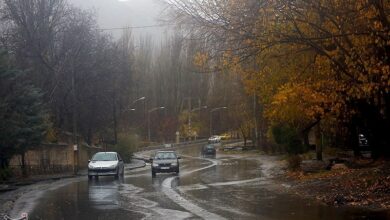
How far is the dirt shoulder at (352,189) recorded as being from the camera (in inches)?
618

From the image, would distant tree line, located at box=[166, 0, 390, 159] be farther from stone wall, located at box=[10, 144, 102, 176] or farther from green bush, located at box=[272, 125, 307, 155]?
green bush, located at box=[272, 125, 307, 155]

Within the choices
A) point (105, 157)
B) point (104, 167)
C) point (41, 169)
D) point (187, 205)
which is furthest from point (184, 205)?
point (41, 169)

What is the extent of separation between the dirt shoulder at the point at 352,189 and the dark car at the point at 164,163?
43.1 feet

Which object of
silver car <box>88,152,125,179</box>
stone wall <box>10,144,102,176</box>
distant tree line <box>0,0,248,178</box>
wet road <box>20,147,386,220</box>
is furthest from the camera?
stone wall <box>10,144,102,176</box>

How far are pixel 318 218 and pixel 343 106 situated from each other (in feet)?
33.6

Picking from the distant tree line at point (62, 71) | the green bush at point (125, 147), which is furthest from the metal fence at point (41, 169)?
the green bush at point (125, 147)

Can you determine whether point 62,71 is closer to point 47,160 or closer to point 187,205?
point 47,160

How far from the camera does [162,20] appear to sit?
64.1 ft

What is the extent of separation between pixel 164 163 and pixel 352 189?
63.6 ft

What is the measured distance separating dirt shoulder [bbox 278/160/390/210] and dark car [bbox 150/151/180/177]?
1313cm

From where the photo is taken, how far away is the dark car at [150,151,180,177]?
3559 cm

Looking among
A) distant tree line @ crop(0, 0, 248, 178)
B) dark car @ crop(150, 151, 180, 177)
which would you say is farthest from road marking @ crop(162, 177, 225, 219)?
dark car @ crop(150, 151, 180, 177)

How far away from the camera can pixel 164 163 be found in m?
36.0

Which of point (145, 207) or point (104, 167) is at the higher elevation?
point (104, 167)
